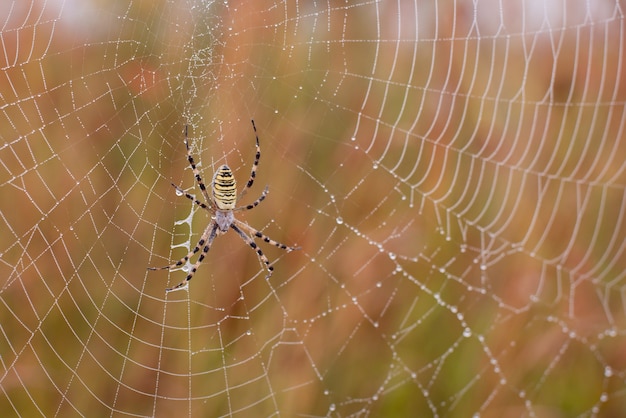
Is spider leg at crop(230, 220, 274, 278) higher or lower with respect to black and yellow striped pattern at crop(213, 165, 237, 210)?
lower

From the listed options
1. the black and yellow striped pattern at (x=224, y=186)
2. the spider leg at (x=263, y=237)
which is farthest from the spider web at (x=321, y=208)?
the black and yellow striped pattern at (x=224, y=186)

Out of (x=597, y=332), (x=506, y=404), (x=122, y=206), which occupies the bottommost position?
(x=506, y=404)

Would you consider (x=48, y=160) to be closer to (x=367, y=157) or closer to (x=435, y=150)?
(x=367, y=157)

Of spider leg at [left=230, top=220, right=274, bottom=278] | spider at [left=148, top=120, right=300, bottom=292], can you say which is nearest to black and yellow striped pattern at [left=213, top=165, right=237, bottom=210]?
spider at [left=148, top=120, right=300, bottom=292]

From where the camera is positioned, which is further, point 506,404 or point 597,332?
point 597,332

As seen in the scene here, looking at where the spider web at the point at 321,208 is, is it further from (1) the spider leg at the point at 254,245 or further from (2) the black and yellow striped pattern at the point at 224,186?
(2) the black and yellow striped pattern at the point at 224,186

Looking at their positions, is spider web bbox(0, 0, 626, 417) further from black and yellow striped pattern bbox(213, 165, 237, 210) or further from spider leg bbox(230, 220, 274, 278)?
black and yellow striped pattern bbox(213, 165, 237, 210)

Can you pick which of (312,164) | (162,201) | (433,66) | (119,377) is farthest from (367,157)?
(119,377)

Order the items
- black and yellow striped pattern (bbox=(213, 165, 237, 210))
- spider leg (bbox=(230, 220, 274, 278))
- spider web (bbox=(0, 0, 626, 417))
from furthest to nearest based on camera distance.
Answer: spider leg (bbox=(230, 220, 274, 278)) → spider web (bbox=(0, 0, 626, 417)) → black and yellow striped pattern (bbox=(213, 165, 237, 210))
